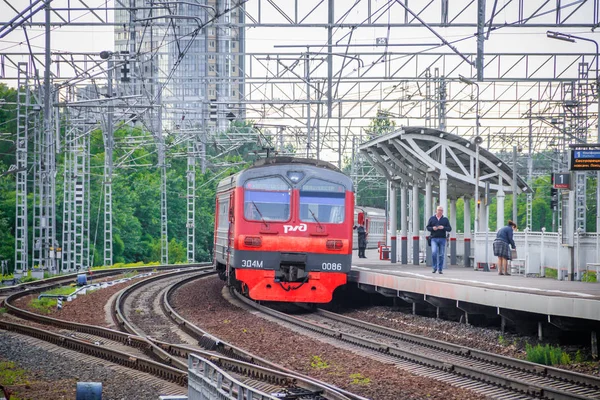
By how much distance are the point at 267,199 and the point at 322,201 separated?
117 centimetres

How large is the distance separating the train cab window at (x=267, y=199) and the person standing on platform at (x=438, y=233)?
128 inches

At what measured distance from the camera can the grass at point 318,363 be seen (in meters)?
11.9

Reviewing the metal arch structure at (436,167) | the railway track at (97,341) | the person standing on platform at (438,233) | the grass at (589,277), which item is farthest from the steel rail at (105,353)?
the grass at (589,277)

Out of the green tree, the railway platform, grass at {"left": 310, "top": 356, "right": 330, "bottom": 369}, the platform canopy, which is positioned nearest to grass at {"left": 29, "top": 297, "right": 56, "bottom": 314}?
the railway platform

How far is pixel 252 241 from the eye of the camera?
1911 centimetres

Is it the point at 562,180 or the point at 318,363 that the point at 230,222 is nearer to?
the point at 562,180

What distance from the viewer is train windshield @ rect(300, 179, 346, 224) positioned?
19453 millimetres

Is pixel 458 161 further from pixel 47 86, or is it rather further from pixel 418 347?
pixel 47 86

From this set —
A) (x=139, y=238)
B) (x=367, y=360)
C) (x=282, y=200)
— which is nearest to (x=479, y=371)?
(x=367, y=360)

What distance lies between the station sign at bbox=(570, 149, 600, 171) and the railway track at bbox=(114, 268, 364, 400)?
26.4 ft

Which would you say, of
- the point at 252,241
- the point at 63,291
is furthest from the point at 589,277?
the point at 63,291

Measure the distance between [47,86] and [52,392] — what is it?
19.2 m

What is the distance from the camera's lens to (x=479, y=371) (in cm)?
1095

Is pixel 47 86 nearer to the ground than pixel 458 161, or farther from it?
farther from it
